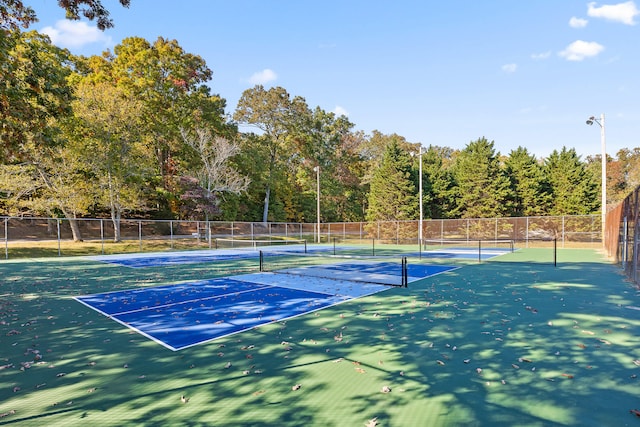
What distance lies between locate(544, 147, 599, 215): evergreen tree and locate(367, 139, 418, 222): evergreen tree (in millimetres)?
13536

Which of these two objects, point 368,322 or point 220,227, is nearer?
point 368,322

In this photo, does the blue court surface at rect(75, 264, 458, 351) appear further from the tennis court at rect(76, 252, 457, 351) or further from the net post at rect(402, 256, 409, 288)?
the net post at rect(402, 256, 409, 288)

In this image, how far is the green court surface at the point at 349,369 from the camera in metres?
3.10

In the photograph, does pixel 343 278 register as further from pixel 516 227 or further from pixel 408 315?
pixel 516 227

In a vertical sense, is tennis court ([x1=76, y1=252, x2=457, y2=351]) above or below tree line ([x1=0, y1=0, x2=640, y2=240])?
below

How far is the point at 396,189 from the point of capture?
37.0 meters

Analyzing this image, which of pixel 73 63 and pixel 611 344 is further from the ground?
pixel 73 63

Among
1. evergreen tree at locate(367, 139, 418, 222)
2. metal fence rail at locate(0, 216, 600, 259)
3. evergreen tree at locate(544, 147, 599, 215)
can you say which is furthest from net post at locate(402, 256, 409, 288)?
evergreen tree at locate(544, 147, 599, 215)

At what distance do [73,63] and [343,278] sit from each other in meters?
36.2

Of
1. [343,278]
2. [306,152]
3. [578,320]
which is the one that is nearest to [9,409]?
[578,320]

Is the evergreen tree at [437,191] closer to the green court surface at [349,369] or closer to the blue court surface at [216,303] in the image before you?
the blue court surface at [216,303]

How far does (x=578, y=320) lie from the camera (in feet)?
19.8

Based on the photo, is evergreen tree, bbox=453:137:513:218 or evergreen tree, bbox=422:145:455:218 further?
evergreen tree, bbox=422:145:455:218

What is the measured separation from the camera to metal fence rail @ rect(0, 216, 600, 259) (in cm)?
2472
